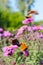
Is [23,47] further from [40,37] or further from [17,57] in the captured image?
[40,37]

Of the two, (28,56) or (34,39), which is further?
(34,39)

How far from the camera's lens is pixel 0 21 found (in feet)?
54.6

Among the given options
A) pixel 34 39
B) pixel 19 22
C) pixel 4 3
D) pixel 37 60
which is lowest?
pixel 37 60

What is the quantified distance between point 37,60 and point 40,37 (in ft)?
1.96

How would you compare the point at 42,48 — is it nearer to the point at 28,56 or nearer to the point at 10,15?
the point at 28,56

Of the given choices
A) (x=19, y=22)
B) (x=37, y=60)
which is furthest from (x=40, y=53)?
(x=19, y=22)

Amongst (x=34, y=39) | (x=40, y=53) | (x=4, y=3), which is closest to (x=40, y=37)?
(x=34, y=39)

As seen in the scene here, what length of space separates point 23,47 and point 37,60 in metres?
0.45

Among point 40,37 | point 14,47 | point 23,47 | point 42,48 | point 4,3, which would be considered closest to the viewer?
point 23,47

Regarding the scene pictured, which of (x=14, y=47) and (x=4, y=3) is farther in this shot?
(x=4, y=3)

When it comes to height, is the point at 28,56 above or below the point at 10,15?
below

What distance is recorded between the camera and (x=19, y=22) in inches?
619

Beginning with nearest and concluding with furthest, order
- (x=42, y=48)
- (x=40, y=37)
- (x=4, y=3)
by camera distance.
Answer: (x=42, y=48)
(x=40, y=37)
(x=4, y=3)

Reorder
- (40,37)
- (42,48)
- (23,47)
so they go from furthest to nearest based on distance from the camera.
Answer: (40,37), (42,48), (23,47)
